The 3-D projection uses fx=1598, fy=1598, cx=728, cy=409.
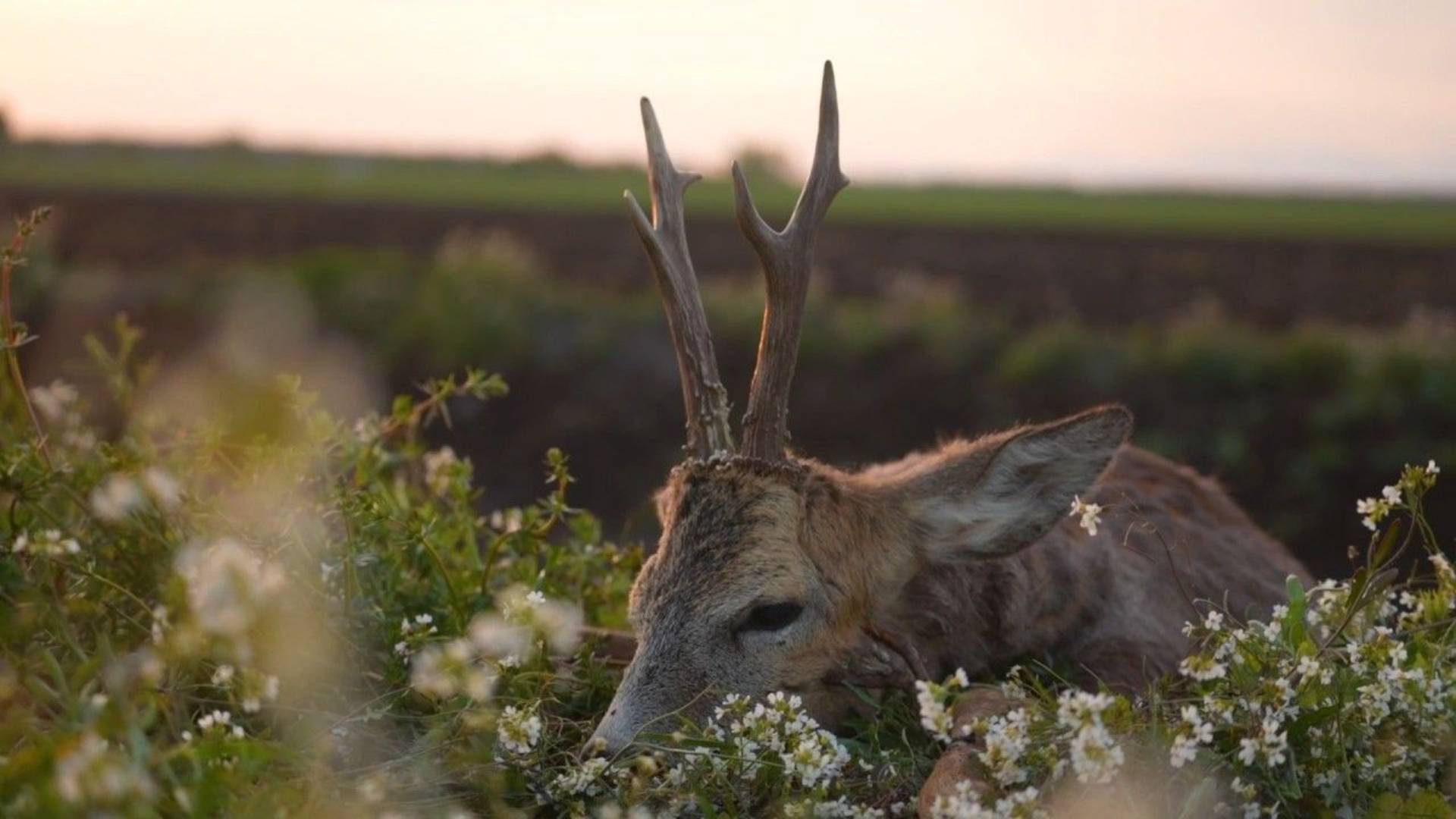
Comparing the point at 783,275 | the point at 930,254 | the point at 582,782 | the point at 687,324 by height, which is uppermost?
the point at 783,275

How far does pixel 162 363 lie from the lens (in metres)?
14.9

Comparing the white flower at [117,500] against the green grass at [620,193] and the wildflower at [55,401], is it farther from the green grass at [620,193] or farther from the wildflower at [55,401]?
the green grass at [620,193]

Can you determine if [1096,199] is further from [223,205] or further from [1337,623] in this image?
[1337,623]

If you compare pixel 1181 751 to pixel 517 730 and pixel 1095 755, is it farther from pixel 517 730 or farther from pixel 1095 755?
pixel 517 730

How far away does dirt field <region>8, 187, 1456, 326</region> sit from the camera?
21656 millimetres

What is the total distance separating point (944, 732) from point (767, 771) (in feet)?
1.59

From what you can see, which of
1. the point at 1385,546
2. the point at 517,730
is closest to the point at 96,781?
the point at 517,730

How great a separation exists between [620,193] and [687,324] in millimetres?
49965

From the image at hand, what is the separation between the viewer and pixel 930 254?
28469 millimetres

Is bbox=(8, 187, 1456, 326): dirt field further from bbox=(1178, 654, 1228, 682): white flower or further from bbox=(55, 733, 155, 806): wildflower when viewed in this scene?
bbox=(55, 733, 155, 806): wildflower

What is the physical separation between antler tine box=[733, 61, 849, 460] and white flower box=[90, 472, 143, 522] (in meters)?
1.60

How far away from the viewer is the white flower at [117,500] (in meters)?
3.27

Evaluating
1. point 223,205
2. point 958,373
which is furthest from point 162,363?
point 223,205

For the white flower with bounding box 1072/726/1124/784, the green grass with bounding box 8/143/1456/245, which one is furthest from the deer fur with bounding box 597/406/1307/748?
the green grass with bounding box 8/143/1456/245
